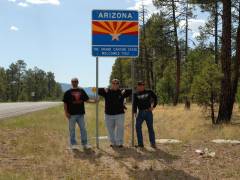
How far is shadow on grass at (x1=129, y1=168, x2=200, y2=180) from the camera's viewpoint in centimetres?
932

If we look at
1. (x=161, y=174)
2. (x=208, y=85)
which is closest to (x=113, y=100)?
(x=161, y=174)

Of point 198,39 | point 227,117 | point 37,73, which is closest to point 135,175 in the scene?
point 227,117

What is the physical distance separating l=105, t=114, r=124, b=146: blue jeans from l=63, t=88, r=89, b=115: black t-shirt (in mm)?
754

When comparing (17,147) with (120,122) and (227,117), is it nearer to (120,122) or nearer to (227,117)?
(120,122)

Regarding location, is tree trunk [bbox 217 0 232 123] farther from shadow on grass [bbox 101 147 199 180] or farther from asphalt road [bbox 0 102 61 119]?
asphalt road [bbox 0 102 61 119]

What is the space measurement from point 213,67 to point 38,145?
410 inches

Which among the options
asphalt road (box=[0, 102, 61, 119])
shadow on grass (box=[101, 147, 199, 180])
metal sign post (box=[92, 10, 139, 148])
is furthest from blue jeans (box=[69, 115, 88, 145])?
asphalt road (box=[0, 102, 61, 119])

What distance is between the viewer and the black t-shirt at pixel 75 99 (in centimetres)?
1270

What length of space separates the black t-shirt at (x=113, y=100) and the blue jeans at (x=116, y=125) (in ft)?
0.36

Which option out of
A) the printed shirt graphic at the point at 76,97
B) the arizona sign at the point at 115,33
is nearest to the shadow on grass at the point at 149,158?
the printed shirt graphic at the point at 76,97

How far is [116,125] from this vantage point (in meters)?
13.0

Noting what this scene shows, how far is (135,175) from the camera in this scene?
31.1 feet

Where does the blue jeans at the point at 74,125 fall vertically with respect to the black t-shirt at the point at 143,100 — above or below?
below

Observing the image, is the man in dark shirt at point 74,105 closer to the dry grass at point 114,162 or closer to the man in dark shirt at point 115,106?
the man in dark shirt at point 115,106
